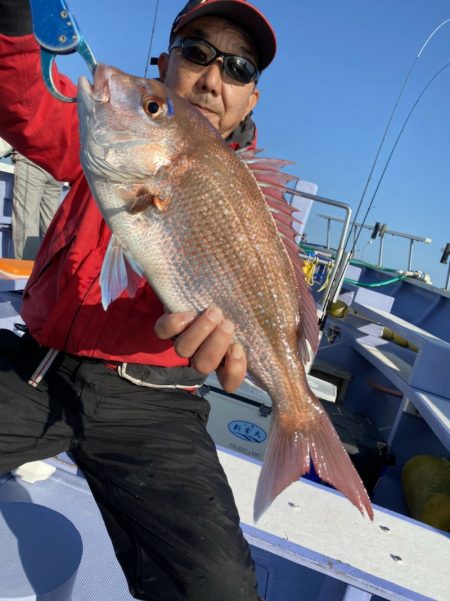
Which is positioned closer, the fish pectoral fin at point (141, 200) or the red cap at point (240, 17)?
the fish pectoral fin at point (141, 200)

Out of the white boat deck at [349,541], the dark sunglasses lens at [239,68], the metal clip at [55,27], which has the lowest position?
the white boat deck at [349,541]

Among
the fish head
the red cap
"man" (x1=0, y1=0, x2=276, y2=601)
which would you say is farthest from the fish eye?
the red cap

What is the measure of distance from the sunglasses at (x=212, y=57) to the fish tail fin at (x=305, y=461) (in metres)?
1.68

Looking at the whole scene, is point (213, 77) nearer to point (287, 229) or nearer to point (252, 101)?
point (252, 101)

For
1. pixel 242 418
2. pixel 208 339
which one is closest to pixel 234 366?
pixel 208 339

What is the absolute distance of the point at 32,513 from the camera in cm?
176

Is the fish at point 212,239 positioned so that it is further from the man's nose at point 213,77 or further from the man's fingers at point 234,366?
the man's nose at point 213,77

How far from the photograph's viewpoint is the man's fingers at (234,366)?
171 centimetres

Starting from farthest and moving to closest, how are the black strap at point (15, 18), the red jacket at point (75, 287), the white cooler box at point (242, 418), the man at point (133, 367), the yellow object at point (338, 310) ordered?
1. the yellow object at point (338, 310)
2. the white cooler box at point (242, 418)
3. the red jacket at point (75, 287)
4. the man at point (133, 367)
5. the black strap at point (15, 18)

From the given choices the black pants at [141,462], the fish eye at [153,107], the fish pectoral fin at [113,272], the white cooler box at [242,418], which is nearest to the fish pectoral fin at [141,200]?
the fish pectoral fin at [113,272]

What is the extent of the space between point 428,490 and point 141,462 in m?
2.65

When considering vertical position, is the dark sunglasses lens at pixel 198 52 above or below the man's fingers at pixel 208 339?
above

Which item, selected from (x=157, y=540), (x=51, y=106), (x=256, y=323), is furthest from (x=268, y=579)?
(x=51, y=106)

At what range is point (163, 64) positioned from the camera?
258 centimetres
